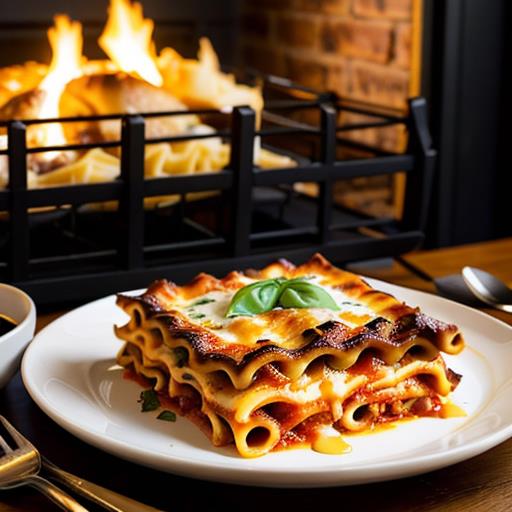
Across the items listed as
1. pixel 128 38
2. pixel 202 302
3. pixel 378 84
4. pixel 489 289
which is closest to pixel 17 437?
pixel 202 302

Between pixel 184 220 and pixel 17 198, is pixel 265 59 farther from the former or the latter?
pixel 17 198

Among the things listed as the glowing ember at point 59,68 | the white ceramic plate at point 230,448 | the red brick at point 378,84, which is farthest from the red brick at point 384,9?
the white ceramic plate at point 230,448

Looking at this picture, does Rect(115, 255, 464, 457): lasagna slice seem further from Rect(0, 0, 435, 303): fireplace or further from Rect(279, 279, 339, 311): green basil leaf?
Rect(0, 0, 435, 303): fireplace

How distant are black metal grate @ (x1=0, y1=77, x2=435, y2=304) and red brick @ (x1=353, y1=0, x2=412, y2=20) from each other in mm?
641

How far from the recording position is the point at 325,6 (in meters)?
2.25

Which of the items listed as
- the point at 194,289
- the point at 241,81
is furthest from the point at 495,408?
the point at 241,81

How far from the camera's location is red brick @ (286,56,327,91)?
2311 millimetres

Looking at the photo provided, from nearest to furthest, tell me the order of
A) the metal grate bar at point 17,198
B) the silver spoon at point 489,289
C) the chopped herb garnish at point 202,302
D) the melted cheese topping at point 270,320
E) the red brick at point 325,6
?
1. the melted cheese topping at point 270,320
2. the chopped herb garnish at point 202,302
3. the metal grate bar at point 17,198
4. the silver spoon at point 489,289
5. the red brick at point 325,6

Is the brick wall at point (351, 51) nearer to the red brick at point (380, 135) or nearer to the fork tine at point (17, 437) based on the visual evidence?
the red brick at point (380, 135)

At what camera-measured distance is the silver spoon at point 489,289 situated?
1223 mm

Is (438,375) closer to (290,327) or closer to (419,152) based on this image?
(290,327)

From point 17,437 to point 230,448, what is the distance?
175mm

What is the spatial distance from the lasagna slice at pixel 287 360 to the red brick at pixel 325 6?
132cm

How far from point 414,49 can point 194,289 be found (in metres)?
1.13
